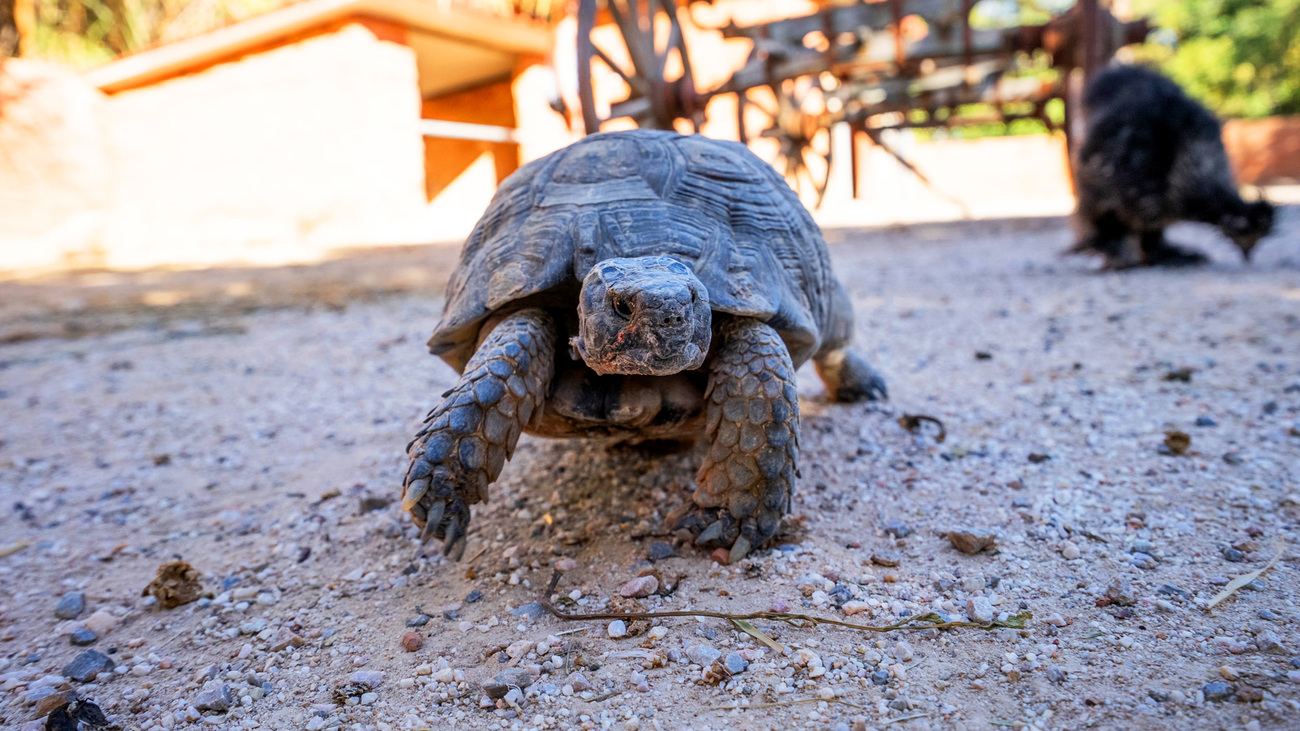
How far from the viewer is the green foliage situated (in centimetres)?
1766

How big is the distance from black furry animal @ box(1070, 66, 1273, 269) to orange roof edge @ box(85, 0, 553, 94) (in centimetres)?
556

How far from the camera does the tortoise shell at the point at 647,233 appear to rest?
5.79 ft

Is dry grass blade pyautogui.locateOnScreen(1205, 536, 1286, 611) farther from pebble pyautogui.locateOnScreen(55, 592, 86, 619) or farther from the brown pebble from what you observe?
pebble pyautogui.locateOnScreen(55, 592, 86, 619)

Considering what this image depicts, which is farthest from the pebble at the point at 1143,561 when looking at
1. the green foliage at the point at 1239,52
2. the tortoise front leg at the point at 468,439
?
the green foliage at the point at 1239,52

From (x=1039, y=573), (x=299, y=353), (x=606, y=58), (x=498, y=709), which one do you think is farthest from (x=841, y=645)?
(x=606, y=58)

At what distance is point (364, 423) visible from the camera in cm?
284

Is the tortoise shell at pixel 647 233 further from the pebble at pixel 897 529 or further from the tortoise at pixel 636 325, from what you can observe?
the pebble at pixel 897 529

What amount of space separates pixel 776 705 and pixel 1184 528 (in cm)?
104

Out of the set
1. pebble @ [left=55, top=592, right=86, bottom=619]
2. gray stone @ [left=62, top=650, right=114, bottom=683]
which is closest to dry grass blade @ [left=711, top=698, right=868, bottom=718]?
gray stone @ [left=62, top=650, right=114, bottom=683]

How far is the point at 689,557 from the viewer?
1.67 m

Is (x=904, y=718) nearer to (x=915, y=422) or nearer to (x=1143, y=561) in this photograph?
(x=1143, y=561)

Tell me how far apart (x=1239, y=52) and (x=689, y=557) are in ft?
74.8

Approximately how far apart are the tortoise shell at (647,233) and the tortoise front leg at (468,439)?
22 centimetres

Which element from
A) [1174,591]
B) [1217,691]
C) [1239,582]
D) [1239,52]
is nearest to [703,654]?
[1217,691]
